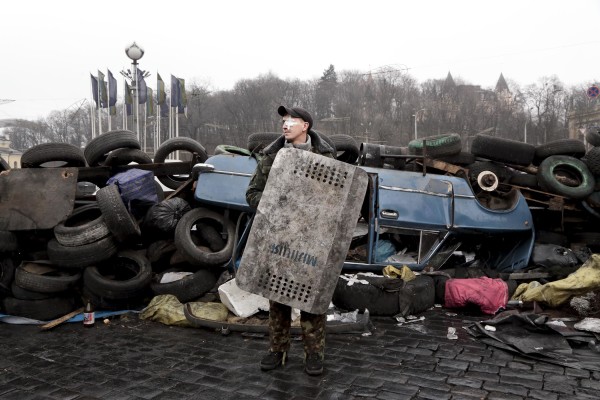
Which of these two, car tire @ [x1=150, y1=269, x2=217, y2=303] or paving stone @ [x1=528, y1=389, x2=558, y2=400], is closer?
paving stone @ [x1=528, y1=389, x2=558, y2=400]

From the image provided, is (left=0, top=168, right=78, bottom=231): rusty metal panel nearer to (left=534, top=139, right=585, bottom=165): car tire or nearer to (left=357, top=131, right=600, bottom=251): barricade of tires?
(left=357, top=131, right=600, bottom=251): barricade of tires

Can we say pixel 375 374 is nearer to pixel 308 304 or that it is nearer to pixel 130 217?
pixel 308 304

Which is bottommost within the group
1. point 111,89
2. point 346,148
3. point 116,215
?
point 116,215

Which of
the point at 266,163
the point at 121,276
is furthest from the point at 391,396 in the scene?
the point at 121,276

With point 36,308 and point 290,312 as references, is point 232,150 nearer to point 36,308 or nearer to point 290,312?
point 36,308

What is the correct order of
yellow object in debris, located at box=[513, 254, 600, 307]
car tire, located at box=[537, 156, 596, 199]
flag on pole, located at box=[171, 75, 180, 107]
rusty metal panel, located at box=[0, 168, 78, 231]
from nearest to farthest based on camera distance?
yellow object in debris, located at box=[513, 254, 600, 307] < rusty metal panel, located at box=[0, 168, 78, 231] < car tire, located at box=[537, 156, 596, 199] < flag on pole, located at box=[171, 75, 180, 107]

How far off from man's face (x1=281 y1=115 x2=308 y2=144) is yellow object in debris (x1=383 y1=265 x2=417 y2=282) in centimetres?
246

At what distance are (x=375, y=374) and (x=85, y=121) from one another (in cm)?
6449

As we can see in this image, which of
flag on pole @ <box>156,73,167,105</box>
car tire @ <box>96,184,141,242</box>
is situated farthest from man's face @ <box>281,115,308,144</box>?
flag on pole @ <box>156,73,167,105</box>

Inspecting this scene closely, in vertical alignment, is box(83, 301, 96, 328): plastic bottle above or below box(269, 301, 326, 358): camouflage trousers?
below

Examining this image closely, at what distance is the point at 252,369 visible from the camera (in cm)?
365

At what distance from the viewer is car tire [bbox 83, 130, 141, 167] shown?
641 centimetres

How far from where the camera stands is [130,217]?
5.29 meters

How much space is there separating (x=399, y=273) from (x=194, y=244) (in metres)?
2.48
